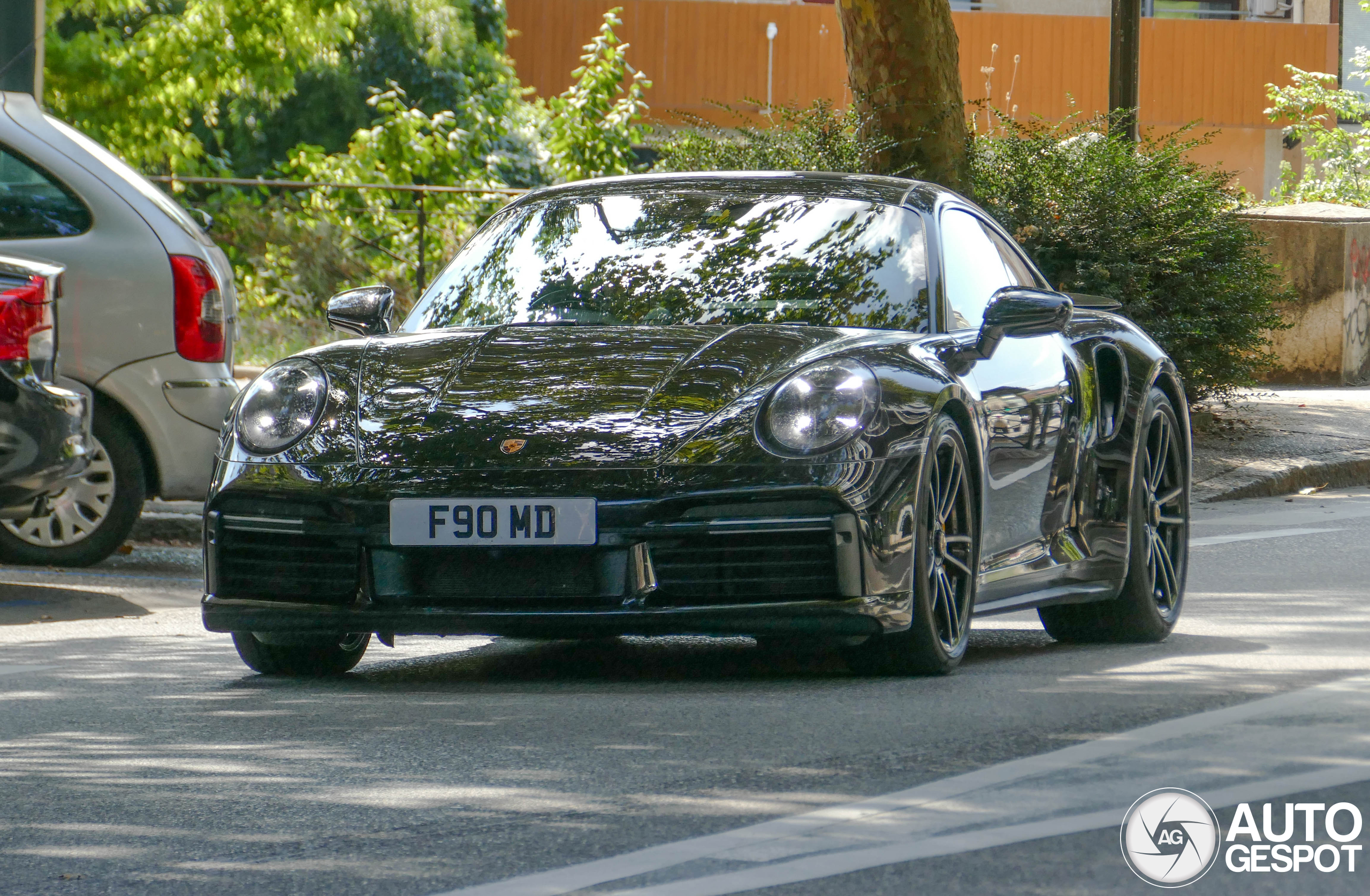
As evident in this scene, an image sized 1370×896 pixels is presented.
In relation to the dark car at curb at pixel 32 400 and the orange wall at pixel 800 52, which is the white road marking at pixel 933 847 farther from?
the orange wall at pixel 800 52

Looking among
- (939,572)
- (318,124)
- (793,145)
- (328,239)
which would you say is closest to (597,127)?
(328,239)

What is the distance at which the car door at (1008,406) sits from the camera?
19.6 ft

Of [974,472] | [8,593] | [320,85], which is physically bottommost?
[8,593]

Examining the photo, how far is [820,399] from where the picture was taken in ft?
17.4

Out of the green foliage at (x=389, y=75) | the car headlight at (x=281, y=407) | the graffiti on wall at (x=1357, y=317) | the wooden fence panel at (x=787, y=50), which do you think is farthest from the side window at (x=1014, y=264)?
the wooden fence panel at (x=787, y=50)

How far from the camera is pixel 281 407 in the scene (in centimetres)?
557

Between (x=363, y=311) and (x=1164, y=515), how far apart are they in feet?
8.68

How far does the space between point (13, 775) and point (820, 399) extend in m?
→ 2.03

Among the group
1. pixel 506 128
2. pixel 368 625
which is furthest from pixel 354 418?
pixel 506 128

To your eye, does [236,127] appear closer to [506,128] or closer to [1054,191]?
[506,128]

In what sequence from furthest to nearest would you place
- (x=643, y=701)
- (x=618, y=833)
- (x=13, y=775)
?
(x=643, y=701) < (x=13, y=775) < (x=618, y=833)

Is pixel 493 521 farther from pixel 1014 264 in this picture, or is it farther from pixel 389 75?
pixel 389 75

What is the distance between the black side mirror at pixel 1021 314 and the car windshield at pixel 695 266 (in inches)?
7.2

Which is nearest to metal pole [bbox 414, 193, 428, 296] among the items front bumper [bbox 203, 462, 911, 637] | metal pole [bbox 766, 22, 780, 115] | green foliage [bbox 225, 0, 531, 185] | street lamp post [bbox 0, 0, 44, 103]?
street lamp post [bbox 0, 0, 44, 103]
